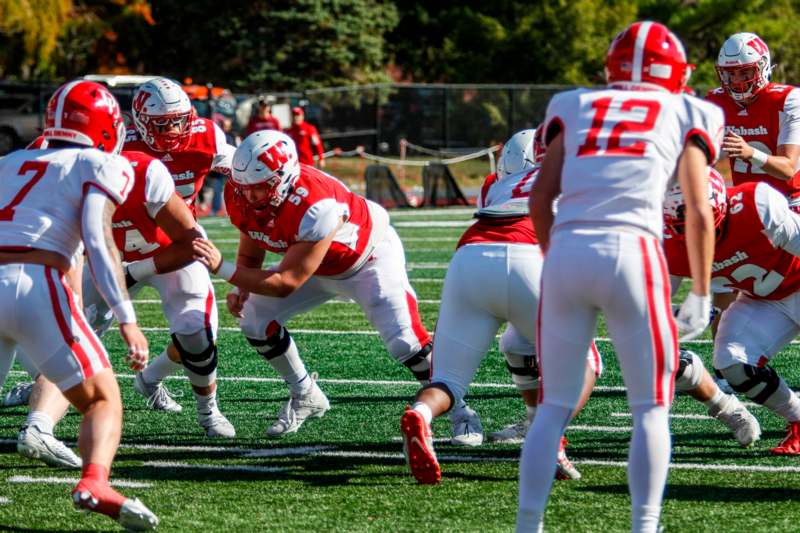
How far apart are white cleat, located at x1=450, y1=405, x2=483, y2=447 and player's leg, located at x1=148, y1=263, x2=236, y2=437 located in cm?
106

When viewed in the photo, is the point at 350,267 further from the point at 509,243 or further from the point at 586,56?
the point at 586,56

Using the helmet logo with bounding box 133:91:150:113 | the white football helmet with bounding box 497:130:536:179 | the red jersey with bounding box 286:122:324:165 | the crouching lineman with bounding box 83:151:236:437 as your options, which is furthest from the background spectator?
the white football helmet with bounding box 497:130:536:179

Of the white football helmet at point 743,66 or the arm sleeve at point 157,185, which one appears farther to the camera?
the white football helmet at point 743,66

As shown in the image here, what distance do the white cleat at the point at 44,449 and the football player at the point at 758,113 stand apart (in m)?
3.53

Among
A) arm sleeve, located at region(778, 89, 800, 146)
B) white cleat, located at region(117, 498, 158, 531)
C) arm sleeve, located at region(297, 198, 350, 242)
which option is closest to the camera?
white cleat, located at region(117, 498, 158, 531)

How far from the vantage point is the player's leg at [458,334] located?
492cm

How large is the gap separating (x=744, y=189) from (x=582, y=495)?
4.85 feet

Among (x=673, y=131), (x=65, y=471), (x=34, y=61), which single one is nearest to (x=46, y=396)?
(x=65, y=471)

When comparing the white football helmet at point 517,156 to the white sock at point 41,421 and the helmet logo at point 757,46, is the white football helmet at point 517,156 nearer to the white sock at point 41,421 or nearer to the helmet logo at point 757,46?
the helmet logo at point 757,46

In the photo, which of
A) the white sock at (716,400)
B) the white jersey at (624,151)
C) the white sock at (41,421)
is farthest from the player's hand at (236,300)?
the white jersey at (624,151)

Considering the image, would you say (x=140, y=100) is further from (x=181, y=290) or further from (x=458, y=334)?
(x=458, y=334)

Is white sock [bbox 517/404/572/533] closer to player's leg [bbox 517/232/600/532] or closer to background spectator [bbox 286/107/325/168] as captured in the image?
player's leg [bbox 517/232/600/532]

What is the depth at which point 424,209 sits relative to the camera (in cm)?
2133

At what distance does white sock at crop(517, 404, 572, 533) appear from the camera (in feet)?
12.6
